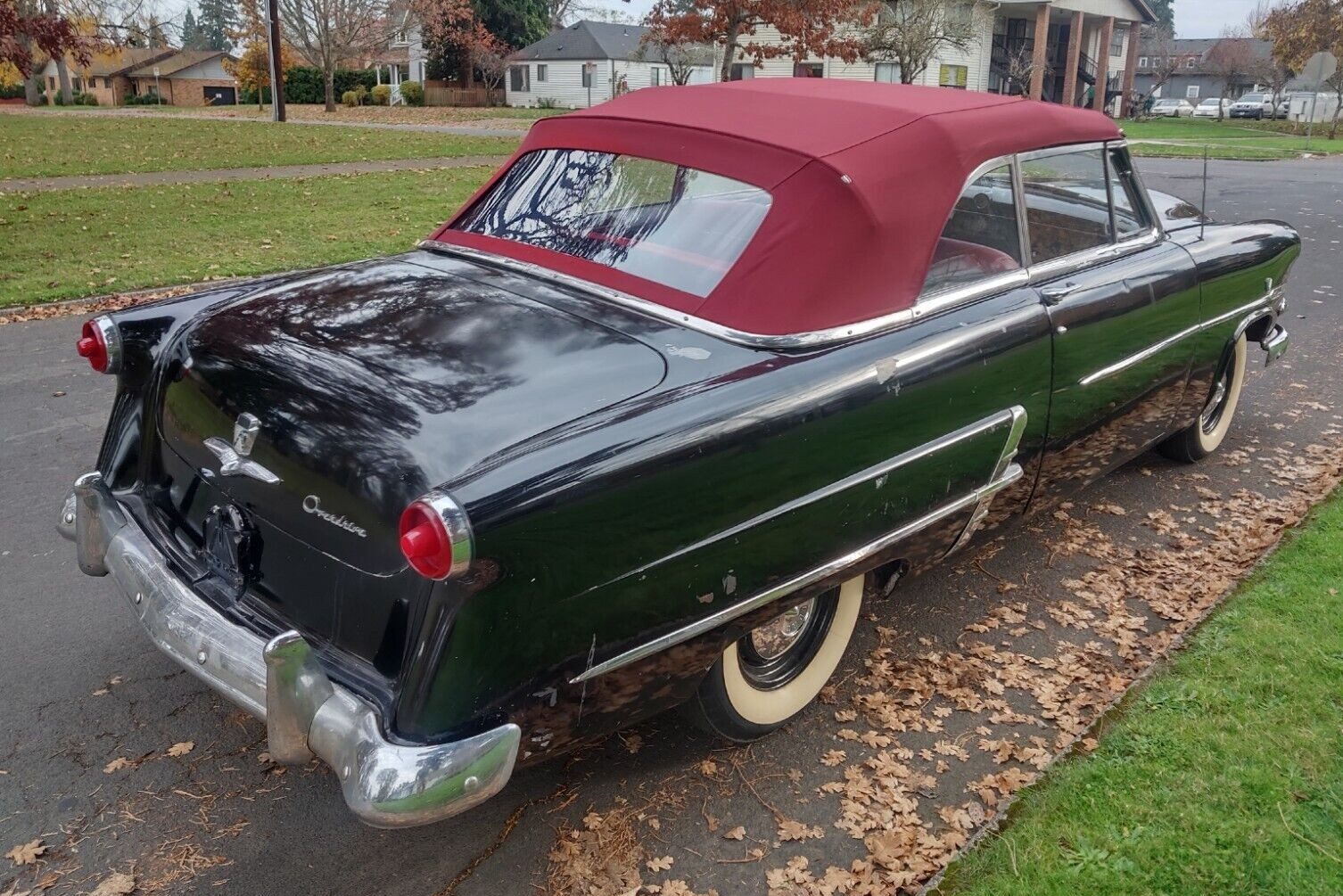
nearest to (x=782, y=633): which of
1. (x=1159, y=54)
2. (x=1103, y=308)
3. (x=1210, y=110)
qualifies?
(x=1103, y=308)

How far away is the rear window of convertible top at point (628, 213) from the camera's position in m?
3.19

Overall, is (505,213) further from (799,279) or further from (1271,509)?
(1271,509)

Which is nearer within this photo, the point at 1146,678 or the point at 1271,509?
the point at 1146,678

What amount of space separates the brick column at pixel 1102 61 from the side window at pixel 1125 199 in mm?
44631

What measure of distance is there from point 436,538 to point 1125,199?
348 centimetres

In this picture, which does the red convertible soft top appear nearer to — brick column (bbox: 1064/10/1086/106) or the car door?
the car door

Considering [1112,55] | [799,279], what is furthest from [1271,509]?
[1112,55]

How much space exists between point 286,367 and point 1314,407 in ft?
20.2

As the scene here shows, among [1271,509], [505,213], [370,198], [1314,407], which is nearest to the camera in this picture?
[505,213]

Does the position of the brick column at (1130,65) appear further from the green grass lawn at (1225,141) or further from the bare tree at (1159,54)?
the bare tree at (1159,54)

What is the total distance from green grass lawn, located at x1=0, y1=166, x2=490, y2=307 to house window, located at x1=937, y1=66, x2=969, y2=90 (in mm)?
28519

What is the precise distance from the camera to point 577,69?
51.1m

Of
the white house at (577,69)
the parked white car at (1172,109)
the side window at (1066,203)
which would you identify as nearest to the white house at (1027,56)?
the parked white car at (1172,109)

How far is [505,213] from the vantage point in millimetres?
3793
